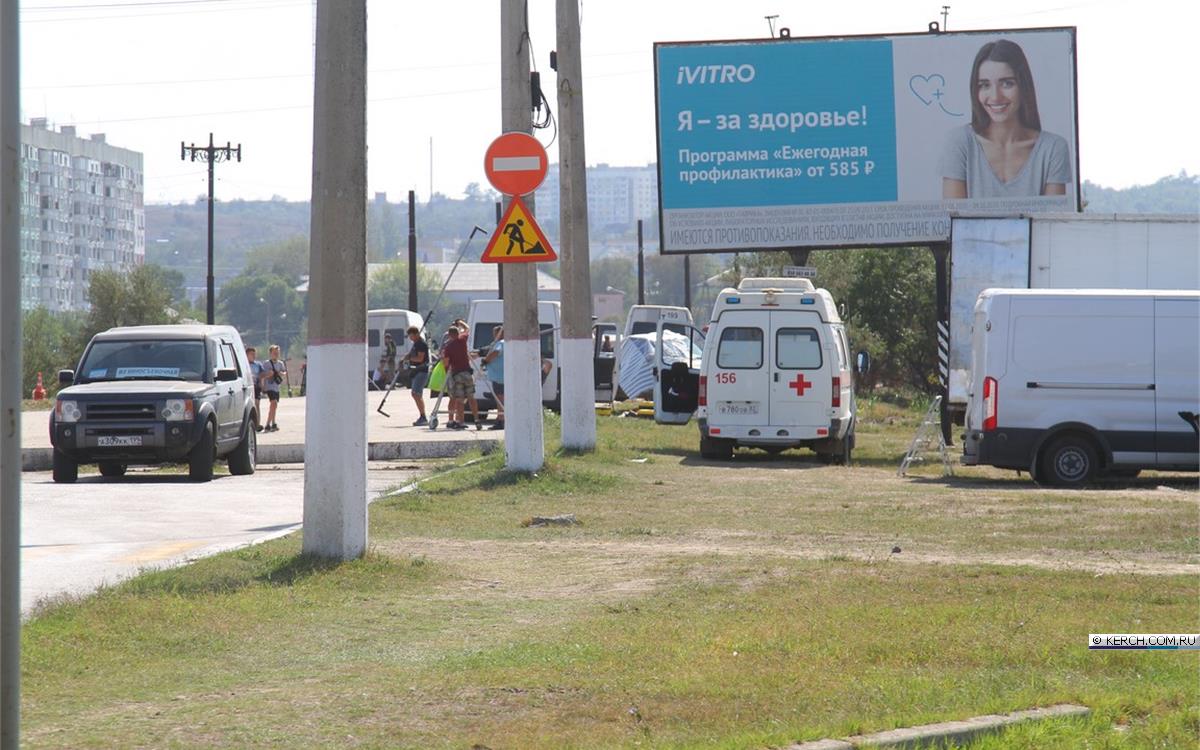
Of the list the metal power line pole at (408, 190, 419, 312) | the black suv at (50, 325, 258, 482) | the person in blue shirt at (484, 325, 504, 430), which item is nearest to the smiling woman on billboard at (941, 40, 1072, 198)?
the person in blue shirt at (484, 325, 504, 430)

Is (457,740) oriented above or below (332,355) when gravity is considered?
below

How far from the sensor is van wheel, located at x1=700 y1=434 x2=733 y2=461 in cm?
2312

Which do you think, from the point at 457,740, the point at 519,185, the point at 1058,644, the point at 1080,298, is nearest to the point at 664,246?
the point at 1080,298

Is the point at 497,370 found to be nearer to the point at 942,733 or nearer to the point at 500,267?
the point at 500,267

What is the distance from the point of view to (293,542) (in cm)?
1134

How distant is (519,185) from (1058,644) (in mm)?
8444

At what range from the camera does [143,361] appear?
19.2 metres

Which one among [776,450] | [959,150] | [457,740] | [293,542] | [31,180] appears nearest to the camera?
[457,740]

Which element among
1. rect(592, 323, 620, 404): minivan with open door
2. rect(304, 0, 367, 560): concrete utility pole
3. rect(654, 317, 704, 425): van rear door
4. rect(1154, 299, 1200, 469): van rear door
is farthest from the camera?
rect(592, 323, 620, 404): minivan with open door

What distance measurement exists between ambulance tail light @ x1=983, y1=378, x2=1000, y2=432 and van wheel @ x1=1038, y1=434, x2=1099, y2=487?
28.2 inches

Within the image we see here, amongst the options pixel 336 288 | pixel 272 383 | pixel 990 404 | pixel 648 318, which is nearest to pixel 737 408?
pixel 990 404

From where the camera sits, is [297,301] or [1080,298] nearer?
[1080,298]

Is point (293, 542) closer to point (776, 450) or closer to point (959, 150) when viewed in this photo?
point (776, 450)

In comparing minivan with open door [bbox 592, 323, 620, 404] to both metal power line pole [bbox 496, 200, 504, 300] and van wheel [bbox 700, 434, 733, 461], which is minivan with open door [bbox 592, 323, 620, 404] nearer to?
metal power line pole [bbox 496, 200, 504, 300]
